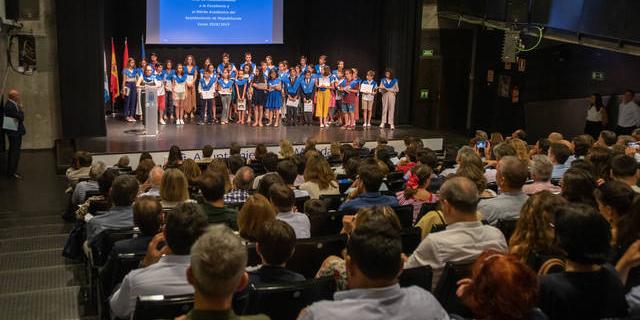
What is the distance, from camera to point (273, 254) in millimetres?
2971

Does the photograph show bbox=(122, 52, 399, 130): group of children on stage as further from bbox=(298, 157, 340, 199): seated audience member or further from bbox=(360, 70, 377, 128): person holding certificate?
bbox=(298, 157, 340, 199): seated audience member

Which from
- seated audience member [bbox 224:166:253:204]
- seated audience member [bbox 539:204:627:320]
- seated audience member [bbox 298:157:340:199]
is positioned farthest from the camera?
seated audience member [bbox 298:157:340:199]

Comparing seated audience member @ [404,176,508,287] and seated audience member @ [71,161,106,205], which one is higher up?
seated audience member @ [404,176,508,287]

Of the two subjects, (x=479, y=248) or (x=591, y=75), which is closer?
(x=479, y=248)

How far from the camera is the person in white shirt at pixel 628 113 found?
12297 millimetres

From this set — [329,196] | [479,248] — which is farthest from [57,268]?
[479,248]

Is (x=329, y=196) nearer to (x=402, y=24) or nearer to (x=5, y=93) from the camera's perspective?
(x=5, y=93)

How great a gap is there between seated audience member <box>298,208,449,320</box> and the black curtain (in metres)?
11.6

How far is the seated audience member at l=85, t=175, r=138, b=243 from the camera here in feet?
15.0

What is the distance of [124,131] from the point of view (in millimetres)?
13562

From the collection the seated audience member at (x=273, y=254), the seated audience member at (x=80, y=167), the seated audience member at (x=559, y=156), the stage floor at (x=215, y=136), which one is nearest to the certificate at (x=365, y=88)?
the stage floor at (x=215, y=136)

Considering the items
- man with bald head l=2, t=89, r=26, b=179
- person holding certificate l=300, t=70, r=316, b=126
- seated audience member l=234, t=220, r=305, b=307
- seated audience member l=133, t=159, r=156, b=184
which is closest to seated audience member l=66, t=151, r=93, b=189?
seated audience member l=133, t=159, r=156, b=184

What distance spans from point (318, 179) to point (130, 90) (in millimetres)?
9902

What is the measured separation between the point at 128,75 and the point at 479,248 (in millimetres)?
12610
